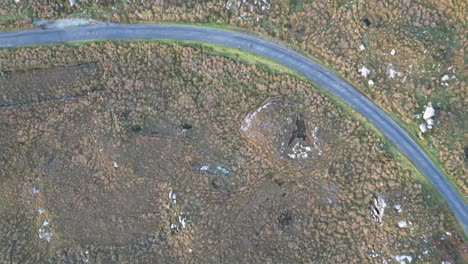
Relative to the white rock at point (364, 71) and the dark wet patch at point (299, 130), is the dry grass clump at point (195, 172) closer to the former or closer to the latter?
the dark wet patch at point (299, 130)

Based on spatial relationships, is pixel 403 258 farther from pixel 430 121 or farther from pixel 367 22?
pixel 367 22

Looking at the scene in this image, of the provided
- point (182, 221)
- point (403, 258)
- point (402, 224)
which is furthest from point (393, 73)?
point (182, 221)

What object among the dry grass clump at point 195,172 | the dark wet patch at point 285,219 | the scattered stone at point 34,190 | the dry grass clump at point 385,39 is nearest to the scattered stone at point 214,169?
the dry grass clump at point 195,172

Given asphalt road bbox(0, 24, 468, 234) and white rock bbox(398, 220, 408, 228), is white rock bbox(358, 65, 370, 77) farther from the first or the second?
white rock bbox(398, 220, 408, 228)

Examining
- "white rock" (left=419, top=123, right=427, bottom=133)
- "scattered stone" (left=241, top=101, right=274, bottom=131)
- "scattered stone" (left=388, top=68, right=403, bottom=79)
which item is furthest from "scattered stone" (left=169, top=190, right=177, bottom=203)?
"white rock" (left=419, top=123, right=427, bottom=133)

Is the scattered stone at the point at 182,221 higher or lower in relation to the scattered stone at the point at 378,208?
lower

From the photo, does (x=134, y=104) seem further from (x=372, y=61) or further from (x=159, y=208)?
(x=372, y=61)

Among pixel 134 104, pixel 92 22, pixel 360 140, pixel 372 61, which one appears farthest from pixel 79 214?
pixel 372 61
